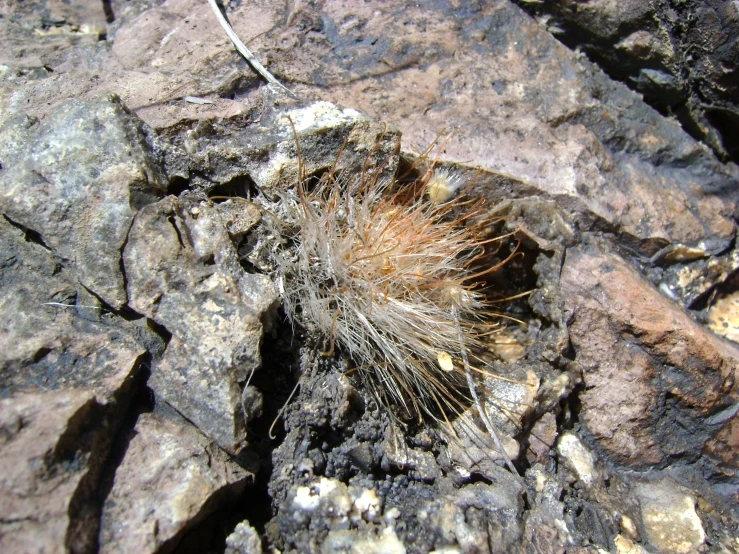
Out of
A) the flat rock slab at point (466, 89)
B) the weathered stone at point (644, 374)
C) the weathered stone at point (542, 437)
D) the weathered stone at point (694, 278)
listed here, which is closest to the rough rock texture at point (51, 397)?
the flat rock slab at point (466, 89)

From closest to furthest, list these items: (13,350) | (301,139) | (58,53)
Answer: (13,350), (301,139), (58,53)

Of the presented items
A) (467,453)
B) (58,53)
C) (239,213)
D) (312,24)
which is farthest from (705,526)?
(58,53)

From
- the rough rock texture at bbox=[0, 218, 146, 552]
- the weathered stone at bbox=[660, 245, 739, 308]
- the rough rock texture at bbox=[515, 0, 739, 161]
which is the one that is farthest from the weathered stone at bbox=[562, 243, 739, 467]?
the rough rock texture at bbox=[0, 218, 146, 552]

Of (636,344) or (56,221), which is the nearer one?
(56,221)

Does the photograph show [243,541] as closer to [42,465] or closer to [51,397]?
[42,465]

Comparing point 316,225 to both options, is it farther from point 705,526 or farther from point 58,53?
point 705,526

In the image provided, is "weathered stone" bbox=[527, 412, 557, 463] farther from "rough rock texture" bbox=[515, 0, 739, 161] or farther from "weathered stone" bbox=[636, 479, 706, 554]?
"rough rock texture" bbox=[515, 0, 739, 161]

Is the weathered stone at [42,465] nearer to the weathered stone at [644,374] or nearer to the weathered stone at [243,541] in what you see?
the weathered stone at [243,541]
